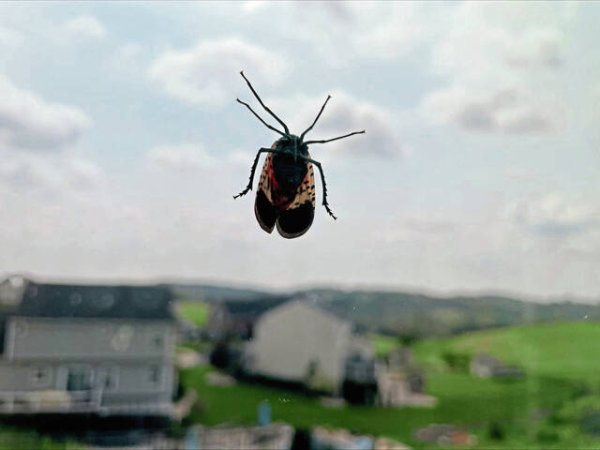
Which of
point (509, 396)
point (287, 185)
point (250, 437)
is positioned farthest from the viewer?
point (509, 396)

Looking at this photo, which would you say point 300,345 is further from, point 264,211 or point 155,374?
point 264,211

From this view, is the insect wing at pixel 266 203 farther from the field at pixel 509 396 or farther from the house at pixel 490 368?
the house at pixel 490 368

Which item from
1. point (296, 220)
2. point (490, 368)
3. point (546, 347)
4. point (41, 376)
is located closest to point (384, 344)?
point (490, 368)

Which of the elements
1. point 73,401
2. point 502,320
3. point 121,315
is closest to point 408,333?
point 502,320

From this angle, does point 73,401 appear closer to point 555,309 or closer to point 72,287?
point 72,287

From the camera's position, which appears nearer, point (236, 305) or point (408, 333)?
point (236, 305)

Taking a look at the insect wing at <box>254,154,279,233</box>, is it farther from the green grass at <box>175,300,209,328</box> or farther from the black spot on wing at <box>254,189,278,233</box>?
the green grass at <box>175,300,209,328</box>
